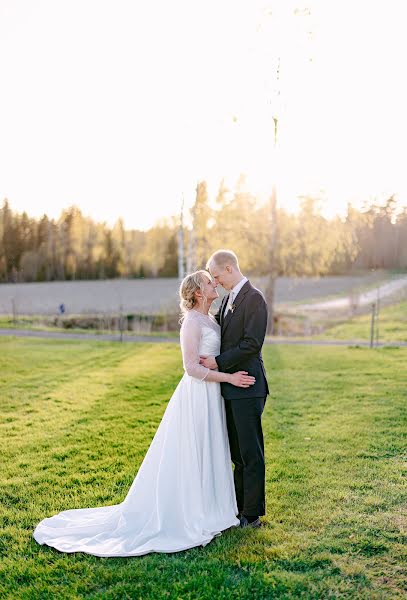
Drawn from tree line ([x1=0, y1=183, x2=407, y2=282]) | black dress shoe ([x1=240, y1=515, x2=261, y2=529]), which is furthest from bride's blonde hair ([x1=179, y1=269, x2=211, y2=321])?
tree line ([x1=0, y1=183, x2=407, y2=282])

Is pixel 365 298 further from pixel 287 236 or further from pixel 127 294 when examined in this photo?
pixel 127 294

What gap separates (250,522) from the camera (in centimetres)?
459

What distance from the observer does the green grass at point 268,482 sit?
3.76 metres

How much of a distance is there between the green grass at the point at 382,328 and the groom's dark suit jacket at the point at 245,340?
14.6 metres

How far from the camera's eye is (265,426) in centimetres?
783

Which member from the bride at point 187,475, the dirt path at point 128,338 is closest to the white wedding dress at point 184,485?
the bride at point 187,475

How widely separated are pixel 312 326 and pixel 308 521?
59.4 ft

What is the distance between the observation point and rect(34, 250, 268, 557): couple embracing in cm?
437

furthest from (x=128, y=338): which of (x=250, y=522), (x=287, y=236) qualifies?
(x=250, y=522)

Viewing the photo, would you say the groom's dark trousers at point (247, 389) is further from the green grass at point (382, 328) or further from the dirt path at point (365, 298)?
the dirt path at point (365, 298)

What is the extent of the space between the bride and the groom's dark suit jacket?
81mm

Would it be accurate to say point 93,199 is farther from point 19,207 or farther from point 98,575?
point 98,575

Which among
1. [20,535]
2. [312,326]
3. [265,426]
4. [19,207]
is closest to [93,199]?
[19,207]

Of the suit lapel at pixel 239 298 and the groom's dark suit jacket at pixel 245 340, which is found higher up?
the suit lapel at pixel 239 298
